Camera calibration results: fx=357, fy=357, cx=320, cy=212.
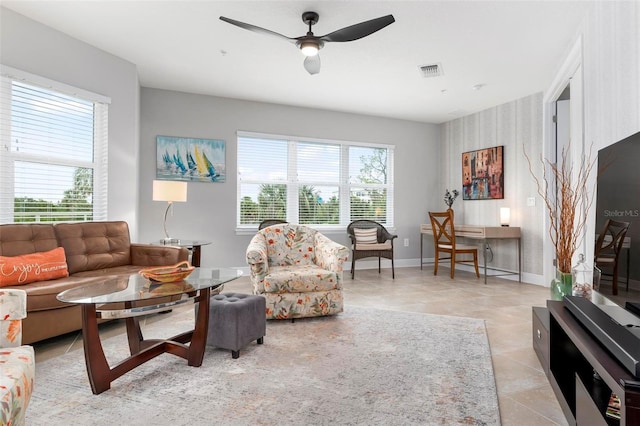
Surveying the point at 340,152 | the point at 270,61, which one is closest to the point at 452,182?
the point at 340,152

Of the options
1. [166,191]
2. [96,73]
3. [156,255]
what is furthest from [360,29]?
[96,73]

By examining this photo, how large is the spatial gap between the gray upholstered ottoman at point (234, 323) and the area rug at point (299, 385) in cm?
10

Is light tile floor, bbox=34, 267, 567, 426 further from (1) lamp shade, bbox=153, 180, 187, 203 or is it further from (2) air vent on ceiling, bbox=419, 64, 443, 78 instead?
(2) air vent on ceiling, bbox=419, 64, 443, 78

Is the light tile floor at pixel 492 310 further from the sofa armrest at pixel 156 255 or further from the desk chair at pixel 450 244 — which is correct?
the sofa armrest at pixel 156 255

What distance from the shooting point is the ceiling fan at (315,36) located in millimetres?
2562

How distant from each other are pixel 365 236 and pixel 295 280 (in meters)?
2.63

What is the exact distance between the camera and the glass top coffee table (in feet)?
6.19

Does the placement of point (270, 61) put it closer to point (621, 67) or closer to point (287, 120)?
point (287, 120)

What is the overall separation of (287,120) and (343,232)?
2.03 metres

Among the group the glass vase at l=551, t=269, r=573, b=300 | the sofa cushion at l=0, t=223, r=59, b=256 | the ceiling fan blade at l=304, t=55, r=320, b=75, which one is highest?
the ceiling fan blade at l=304, t=55, r=320, b=75

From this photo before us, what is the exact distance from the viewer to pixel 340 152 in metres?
6.06

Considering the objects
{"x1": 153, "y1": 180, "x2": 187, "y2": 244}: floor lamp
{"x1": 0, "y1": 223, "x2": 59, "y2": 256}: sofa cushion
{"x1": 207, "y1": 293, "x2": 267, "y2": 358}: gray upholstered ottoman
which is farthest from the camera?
{"x1": 153, "y1": 180, "x2": 187, "y2": 244}: floor lamp

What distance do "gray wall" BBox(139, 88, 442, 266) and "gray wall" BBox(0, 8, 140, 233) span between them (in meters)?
0.64

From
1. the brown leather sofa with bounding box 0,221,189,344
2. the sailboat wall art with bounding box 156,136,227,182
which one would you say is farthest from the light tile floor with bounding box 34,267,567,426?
the sailboat wall art with bounding box 156,136,227,182
